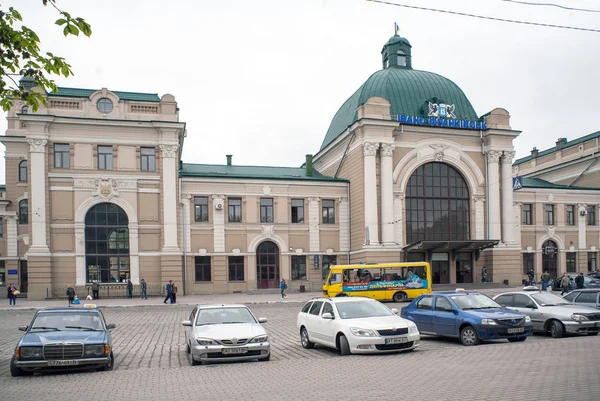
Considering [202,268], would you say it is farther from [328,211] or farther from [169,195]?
[328,211]

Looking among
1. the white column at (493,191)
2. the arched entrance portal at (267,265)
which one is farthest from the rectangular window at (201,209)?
the white column at (493,191)

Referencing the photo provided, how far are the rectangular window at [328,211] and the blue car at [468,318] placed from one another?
29.7 meters

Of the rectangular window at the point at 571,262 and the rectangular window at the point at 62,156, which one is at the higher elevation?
the rectangular window at the point at 62,156

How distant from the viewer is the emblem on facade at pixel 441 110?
1861 inches

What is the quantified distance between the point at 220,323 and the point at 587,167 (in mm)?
51995

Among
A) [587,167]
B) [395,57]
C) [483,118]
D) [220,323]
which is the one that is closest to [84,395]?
[220,323]

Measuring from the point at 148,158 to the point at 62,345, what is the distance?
1220 inches

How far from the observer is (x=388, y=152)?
44531mm

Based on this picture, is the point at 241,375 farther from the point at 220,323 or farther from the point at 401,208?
the point at 401,208

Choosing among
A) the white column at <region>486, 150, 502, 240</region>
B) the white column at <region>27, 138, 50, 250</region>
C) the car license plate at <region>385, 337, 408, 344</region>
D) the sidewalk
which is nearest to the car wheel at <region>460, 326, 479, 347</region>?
the car license plate at <region>385, 337, 408, 344</region>

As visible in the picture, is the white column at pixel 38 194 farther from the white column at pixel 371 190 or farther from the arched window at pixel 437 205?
the arched window at pixel 437 205

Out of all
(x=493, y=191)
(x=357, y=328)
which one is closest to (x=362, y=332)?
(x=357, y=328)

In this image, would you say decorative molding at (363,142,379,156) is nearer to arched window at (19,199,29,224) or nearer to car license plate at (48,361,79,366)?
arched window at (19,199,29,224)

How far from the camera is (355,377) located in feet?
34.0
